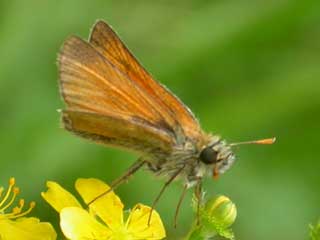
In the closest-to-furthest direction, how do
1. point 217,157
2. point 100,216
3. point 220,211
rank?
point 220,211
point 217,157
point 100,216

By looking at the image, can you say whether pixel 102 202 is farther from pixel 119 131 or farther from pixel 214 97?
pixel 214 97

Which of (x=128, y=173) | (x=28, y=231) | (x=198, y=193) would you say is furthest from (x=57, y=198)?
(x=198, y=193)

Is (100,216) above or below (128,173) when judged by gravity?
below

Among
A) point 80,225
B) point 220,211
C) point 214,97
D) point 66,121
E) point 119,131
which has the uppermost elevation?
point 66,121

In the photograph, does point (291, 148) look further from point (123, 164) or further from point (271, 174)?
point (123, 164)

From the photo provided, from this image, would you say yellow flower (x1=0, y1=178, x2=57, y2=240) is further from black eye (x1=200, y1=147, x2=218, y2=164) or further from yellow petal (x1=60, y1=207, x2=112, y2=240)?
black eye (x1=200, y1=147, x2=218, y2=164)

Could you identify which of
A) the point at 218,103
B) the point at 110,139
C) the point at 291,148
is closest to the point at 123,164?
the point at 218,103

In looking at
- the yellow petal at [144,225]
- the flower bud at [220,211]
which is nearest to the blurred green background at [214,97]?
the yellow petal at [144,225]

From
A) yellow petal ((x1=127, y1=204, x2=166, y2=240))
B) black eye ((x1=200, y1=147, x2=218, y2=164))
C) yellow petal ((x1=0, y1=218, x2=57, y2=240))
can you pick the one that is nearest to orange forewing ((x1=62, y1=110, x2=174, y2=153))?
black eye ((x1=200, y1=147, x2=218, y2=164))
